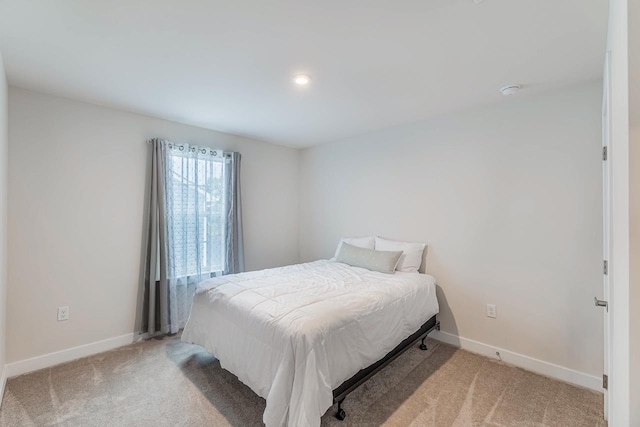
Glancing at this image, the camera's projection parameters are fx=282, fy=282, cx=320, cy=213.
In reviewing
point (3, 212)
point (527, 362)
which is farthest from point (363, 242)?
point (3, 212)

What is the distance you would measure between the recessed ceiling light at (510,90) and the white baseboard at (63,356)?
4.16 metres

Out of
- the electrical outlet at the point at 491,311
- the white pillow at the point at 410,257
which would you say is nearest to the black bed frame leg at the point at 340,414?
the white pillow at the point at 410,257

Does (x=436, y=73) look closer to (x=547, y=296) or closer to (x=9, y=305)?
(x=547, y=296)

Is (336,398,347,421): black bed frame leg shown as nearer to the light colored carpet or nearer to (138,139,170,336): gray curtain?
the light colored carpet

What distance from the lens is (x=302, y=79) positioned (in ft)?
7.17

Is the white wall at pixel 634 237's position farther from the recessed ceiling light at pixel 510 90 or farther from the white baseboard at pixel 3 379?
the white baseboard at pixel 3 379

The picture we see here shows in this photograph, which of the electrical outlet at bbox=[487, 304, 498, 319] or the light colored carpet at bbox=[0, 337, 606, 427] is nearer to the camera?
the light colored carpet at bbox=[0, 337, 606, 427]

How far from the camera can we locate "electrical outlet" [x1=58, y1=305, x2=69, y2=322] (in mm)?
2514

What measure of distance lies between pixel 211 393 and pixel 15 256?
1980 mm

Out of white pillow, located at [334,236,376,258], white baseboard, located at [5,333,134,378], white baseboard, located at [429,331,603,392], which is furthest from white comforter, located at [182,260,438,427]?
white baseboard, located at [5,333,134,378]

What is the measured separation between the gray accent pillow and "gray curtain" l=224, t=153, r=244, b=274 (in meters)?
1.32

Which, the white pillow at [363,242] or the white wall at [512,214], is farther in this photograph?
the white pillow at [363,242]

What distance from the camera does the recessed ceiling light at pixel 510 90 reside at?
2.26 m

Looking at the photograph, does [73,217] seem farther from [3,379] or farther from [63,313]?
[3,379]
